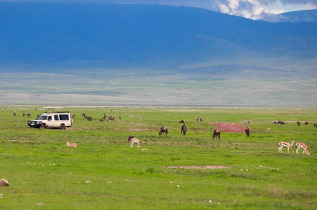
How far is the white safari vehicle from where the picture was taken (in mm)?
47938

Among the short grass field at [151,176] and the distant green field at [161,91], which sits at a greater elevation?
the distant green field at [161,91]

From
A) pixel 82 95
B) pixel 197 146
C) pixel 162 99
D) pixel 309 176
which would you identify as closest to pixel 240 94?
pixel 162 99

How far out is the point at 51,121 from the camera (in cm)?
4850

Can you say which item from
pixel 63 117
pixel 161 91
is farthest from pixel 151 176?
pixel 161 91

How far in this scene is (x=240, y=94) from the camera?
162 m

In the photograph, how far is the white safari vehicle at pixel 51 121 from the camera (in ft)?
157

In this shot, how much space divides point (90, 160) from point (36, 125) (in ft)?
71.7

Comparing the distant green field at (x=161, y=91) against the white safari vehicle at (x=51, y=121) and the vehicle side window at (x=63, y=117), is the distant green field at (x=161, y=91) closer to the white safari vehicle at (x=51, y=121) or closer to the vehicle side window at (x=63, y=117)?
the vehicle side window at (x=63, y=117)

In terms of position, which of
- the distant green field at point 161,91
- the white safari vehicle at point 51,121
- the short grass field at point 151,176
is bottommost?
the short grass field at point 151,176

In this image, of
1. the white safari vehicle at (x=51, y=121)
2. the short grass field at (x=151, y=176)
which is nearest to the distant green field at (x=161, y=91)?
the white safari vehicle at (x=51, y=121)

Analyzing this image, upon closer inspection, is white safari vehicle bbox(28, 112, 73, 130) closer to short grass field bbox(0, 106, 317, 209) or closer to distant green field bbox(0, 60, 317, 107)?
short grass field bbox(0, 106, 317, 209)

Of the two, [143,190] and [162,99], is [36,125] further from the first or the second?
[162,99]

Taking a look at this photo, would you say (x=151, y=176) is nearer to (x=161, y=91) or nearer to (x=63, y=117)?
Result: (x=63, y=117)

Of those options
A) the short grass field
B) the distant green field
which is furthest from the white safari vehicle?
the distant green field
